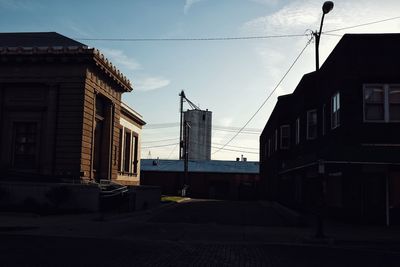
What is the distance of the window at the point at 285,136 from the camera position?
4341cm

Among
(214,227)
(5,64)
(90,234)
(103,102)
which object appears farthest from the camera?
(103,102)

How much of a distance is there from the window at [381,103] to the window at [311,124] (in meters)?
8.75

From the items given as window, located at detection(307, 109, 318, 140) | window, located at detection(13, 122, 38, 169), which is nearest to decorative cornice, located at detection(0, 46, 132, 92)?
window, located at detection(13, 122, 38, 169)

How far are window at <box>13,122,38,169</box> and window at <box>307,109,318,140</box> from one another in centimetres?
1773

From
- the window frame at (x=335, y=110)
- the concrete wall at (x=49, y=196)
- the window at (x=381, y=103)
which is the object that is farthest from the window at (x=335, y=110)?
the concrete wall at (x=49, y=196)

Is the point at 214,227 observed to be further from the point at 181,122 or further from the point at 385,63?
the point at 181,122

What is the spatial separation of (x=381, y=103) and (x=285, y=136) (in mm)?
21113

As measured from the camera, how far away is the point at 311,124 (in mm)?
32125

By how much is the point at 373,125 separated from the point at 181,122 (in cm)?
4267

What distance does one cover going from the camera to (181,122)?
2516 inches

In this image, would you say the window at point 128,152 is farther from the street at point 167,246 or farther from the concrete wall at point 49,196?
the street at point 167,246

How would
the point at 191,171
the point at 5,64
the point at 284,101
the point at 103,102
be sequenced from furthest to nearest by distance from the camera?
the point at 191,171
the point at 284,101
the point at 103,102
the point at 5,64

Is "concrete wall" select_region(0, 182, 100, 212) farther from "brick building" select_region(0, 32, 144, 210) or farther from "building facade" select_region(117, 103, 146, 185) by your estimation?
"building facade" select_region(117, 103, 146, 185)

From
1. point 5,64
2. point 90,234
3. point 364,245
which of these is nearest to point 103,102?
point 5,64
